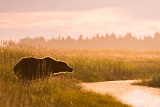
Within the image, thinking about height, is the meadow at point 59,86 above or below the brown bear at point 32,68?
below

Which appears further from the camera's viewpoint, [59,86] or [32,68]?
[59,86]

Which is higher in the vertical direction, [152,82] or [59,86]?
[59,86]

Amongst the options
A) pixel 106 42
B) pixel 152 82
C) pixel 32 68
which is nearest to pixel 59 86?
pixel 32 68

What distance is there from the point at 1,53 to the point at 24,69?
697 cm

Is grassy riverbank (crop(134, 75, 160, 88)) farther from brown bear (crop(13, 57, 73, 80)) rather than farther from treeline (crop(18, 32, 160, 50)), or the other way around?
treeline (crop(18, 32, 160, 50))

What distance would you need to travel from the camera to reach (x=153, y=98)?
12914 millimetres

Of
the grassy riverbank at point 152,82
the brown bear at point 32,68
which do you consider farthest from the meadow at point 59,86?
the grassy riverbank at point 152,82

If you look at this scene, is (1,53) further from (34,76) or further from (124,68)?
(124,68)

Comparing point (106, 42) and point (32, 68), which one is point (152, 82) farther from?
point (106, 42)

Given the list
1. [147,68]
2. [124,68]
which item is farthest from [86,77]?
[147,68]

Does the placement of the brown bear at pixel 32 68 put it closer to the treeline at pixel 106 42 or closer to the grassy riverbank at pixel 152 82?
the grassy riverbank at pixel 152 82

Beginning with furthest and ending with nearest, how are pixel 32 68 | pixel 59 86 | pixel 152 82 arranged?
1. pixel 152 82
2. pixel 59 86
3. pixel 32 68

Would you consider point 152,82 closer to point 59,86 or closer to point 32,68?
point 59,86

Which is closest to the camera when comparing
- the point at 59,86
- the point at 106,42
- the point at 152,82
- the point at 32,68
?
the point at 32,68
